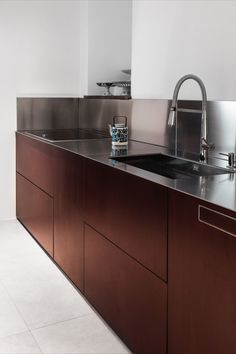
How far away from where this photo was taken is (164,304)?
5.38 feet

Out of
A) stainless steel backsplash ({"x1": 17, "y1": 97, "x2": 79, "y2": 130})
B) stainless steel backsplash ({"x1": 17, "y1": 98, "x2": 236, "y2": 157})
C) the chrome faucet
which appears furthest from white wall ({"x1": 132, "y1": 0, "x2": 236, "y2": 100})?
stainless steel backsplash ({"x1": 17, "y1": 97, "x2": 79, "y2": 130})

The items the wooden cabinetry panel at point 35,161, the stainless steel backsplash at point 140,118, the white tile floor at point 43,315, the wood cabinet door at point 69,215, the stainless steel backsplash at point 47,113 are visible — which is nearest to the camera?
the white tile floor at point 43,315

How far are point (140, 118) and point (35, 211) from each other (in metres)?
1.03

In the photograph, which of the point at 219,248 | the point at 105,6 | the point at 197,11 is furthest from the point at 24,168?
the point at 219,248

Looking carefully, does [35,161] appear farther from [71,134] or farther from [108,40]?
[108,40]

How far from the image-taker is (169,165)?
7.82 ft

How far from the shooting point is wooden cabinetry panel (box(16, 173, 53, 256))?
118 inches

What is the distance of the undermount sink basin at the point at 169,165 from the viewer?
2154 millimetres

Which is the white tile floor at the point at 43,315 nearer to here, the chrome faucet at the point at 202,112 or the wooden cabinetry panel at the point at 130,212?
the wooden cabinetry panel at the point at 130,212

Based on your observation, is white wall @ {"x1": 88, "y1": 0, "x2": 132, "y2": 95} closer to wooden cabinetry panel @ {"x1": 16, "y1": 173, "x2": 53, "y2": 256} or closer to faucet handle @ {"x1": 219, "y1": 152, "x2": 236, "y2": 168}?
wooden cabinetry panel @ {"x1": 16, "y1": 173, "x2": 53, "y2": 256}

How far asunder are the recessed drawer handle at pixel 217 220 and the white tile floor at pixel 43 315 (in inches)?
34.0

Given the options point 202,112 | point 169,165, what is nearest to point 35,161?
point 169,165

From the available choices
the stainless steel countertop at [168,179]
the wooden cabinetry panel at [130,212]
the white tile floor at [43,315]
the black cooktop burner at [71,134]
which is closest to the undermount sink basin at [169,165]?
the stainless steel countertop at [168,179]

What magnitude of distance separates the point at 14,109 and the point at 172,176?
1.91 m
